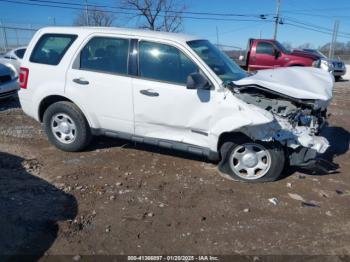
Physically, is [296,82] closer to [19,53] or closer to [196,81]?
[196,81]

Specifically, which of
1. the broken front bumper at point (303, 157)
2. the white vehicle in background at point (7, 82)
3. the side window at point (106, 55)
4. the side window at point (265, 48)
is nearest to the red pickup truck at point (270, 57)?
the side window at point (265, 48)

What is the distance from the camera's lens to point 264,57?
530 inches

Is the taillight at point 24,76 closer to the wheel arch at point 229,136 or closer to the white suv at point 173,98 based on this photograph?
the white suv at point 173,98

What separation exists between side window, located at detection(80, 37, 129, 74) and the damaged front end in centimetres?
157

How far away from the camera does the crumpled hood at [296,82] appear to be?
412 cm

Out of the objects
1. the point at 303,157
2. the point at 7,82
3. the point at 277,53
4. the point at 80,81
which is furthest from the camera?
the point at 277,53

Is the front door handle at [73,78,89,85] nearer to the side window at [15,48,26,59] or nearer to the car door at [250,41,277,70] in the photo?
the side window at [15,48,26,59]

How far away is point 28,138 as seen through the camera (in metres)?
6.12

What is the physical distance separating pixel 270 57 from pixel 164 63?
9.85 meters

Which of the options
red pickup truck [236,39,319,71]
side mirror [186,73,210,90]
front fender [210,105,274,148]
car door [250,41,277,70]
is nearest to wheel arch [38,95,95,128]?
side mirror [186,73,210,90]

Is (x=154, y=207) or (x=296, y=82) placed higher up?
(x=296, y=82)

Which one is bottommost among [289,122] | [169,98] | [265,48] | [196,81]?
[265,48]

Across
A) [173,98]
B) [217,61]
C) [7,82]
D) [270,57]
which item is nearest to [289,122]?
[217,61]

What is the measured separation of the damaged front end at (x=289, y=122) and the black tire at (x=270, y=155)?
137mm
